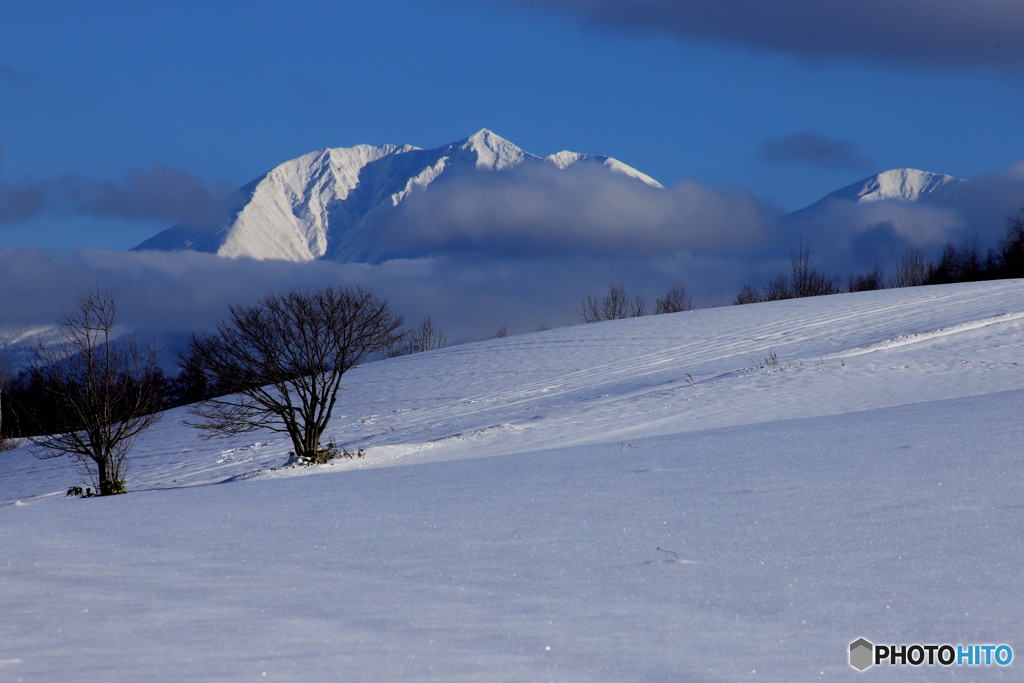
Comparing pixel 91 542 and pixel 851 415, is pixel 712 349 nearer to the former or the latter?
pixel 851 415

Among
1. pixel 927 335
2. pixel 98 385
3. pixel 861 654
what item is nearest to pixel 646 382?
pixel 927 335

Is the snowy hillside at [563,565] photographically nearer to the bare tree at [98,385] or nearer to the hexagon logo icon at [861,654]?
the hexagon logo icon at [861,654]

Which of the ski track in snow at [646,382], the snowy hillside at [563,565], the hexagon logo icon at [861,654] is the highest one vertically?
the ski track in snow at [646,382]

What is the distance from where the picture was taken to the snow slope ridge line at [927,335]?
22222 mm

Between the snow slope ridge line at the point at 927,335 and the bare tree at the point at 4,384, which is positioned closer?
the snow slope ridge line at the point at 927,335

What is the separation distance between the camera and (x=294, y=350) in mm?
15844

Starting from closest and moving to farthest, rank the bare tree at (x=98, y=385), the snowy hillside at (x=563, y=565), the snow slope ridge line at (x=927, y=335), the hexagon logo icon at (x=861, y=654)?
the hexagon logo icon at (x=861, y=654) → the snowy hillside at (x=563, y=565) → the bare tree at (x=98, y=385) → the snow slope ridge line at (x=927, y=335)

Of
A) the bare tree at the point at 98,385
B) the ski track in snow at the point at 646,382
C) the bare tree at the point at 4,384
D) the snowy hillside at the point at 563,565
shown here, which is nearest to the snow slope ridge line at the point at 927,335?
the ski track in snow at the point at 646,382

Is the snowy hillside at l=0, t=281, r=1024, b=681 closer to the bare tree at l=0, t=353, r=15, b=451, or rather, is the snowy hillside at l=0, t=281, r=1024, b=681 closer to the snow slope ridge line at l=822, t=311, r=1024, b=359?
the snow slope ridge line at l=822, t=311, r=1024, b=359

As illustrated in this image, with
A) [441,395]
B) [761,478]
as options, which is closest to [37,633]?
[761,478]

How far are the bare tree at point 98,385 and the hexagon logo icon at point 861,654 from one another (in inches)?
515

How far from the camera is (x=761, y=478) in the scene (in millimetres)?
6246

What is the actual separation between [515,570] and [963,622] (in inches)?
82.5

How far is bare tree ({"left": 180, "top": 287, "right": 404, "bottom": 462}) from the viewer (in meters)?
15.4
